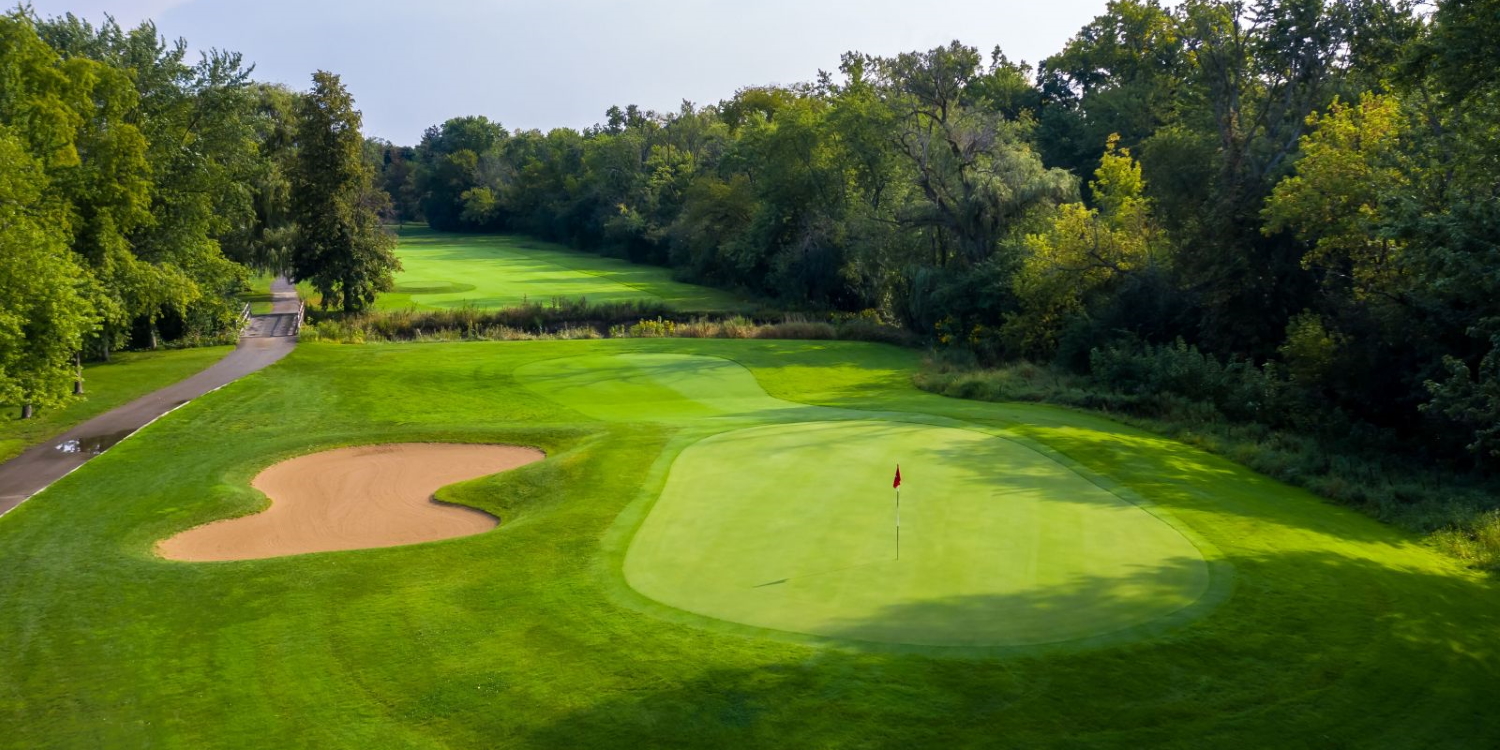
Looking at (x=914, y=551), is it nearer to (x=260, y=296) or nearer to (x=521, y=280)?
(x=260, y=296)

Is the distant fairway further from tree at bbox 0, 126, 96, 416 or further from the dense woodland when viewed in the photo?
tree at bbox 0, 126, 96, 416

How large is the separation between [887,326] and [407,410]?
28627 millimetres

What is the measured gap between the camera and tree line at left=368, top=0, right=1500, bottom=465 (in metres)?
17.1

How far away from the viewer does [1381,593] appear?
42.5 ft

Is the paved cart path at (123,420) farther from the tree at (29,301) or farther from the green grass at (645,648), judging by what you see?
the green grass at (645,648)

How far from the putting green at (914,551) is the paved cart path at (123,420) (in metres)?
14.4

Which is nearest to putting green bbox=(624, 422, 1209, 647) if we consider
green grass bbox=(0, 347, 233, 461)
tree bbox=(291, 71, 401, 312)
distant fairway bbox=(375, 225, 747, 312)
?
green grass bbox=(0, 347, 233, 461)

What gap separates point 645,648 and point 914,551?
14.5ft

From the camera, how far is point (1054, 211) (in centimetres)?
4400

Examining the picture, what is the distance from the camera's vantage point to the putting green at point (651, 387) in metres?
30.2

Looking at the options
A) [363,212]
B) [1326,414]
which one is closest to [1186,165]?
[1326,414]

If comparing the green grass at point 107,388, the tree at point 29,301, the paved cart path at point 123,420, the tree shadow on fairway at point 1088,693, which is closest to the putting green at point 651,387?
the paved cart path at point 123,420

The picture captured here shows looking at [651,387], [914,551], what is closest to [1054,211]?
[651,387]

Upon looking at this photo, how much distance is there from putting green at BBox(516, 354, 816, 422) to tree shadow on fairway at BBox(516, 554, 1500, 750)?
1666 cm
